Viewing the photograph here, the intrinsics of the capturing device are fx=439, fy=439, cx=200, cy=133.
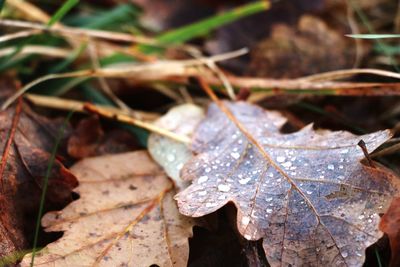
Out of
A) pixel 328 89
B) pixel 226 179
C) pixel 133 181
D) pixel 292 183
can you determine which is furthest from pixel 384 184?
pixel 133 181

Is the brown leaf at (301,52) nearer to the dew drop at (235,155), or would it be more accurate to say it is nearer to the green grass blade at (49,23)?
the dew drop at (235,155)

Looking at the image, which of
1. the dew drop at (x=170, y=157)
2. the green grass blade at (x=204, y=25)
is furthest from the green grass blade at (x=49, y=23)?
the dew drop at (x=170, y=157)

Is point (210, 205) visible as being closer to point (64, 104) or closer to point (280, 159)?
point (280, 159)

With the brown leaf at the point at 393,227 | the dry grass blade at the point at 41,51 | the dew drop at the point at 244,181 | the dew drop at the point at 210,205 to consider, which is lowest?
the brown leaf at the point at 393,227

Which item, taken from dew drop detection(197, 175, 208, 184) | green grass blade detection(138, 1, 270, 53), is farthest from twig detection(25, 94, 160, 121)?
dew drop detection(197, 175, 208, 184)

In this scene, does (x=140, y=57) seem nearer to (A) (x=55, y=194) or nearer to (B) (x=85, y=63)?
(B) (x=85, y=63)

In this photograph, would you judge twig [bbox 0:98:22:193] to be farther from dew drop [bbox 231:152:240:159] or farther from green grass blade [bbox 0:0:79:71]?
dew drop [bbox 231:152:240:159]
